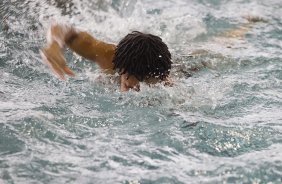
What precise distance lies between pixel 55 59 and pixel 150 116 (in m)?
0.86

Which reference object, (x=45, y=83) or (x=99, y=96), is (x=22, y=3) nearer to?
(x=45, y=83)

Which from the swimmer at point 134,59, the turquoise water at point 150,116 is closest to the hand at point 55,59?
the swimmer at point 134,59

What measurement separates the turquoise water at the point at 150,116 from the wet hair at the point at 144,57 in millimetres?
147

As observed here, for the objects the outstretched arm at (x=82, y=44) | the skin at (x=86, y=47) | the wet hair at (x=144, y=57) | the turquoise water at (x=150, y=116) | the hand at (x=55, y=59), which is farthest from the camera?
the outstretched arm at (x=82, y=44)

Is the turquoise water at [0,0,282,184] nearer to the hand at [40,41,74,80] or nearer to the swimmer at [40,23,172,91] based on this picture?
the swimmer at [40,23,172,91]

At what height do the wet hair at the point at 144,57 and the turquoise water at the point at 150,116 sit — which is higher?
the wet hair at the point at 144,57

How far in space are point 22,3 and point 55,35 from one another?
2.47 m

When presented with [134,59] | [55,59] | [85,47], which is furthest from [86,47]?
[134,59]

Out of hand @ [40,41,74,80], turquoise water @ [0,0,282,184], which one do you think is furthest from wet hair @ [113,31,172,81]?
hand @ [40,41,74,80]

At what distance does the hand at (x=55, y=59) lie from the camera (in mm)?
3916

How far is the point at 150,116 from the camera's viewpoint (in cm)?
411

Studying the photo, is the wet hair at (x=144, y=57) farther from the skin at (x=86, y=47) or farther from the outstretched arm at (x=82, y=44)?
the outstretched arm at (x=82, y=44)

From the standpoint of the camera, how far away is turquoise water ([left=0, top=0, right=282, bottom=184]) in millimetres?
3492

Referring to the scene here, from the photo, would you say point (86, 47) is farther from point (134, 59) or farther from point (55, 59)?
point (134, 59)
